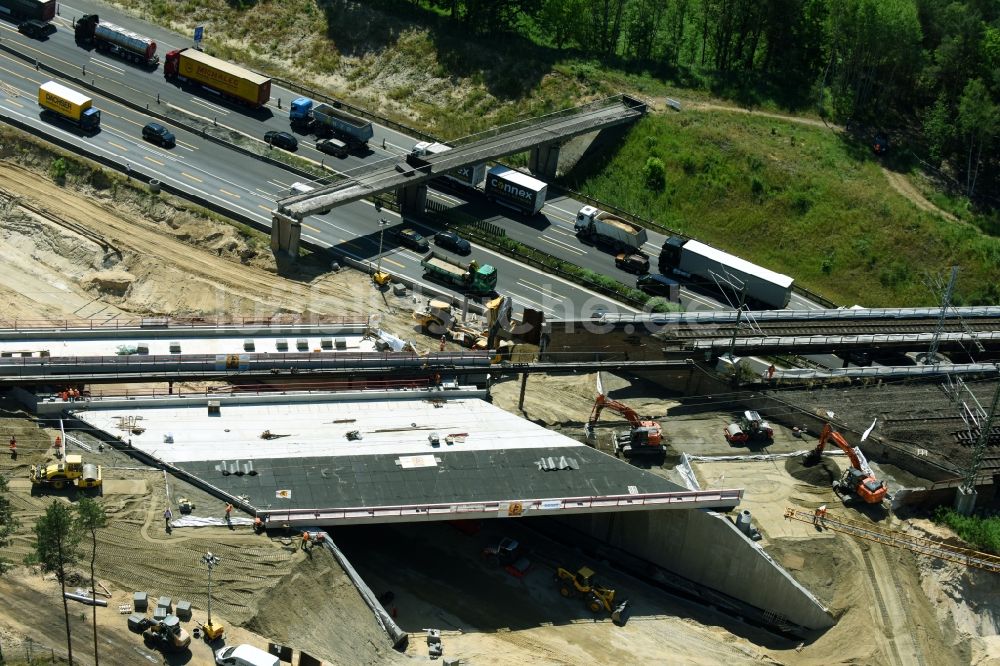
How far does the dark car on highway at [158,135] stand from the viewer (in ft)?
402

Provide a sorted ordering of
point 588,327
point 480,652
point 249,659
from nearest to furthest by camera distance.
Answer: point 249,659 → point 480,652 → point 588,327

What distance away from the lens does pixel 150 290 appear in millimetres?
109938

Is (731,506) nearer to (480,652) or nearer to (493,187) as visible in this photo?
(480,652)

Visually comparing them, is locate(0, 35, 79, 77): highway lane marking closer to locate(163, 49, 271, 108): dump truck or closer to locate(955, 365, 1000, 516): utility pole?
locate(163, 49, 271, 108): dump truck

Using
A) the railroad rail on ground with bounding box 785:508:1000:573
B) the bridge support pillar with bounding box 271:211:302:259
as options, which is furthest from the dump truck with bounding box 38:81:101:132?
the railroad rail on ground with bounding box 785:508:1000:573

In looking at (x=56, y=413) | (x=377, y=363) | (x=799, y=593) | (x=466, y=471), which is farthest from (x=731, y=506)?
(x=56, y=413)

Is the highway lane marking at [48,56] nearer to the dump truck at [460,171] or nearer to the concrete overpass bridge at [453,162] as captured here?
the concrete overpass bridge at [453,162]

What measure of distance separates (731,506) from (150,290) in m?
49.4

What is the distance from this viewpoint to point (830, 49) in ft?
447

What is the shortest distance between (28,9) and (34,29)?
267 centimetres

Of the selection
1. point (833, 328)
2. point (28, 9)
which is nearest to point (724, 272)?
point (833, 328)

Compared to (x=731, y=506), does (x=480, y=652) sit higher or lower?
lower

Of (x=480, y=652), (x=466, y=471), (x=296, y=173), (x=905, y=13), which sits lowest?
(x=480, y=652)

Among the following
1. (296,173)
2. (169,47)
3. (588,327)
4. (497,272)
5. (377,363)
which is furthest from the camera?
(169,47)
